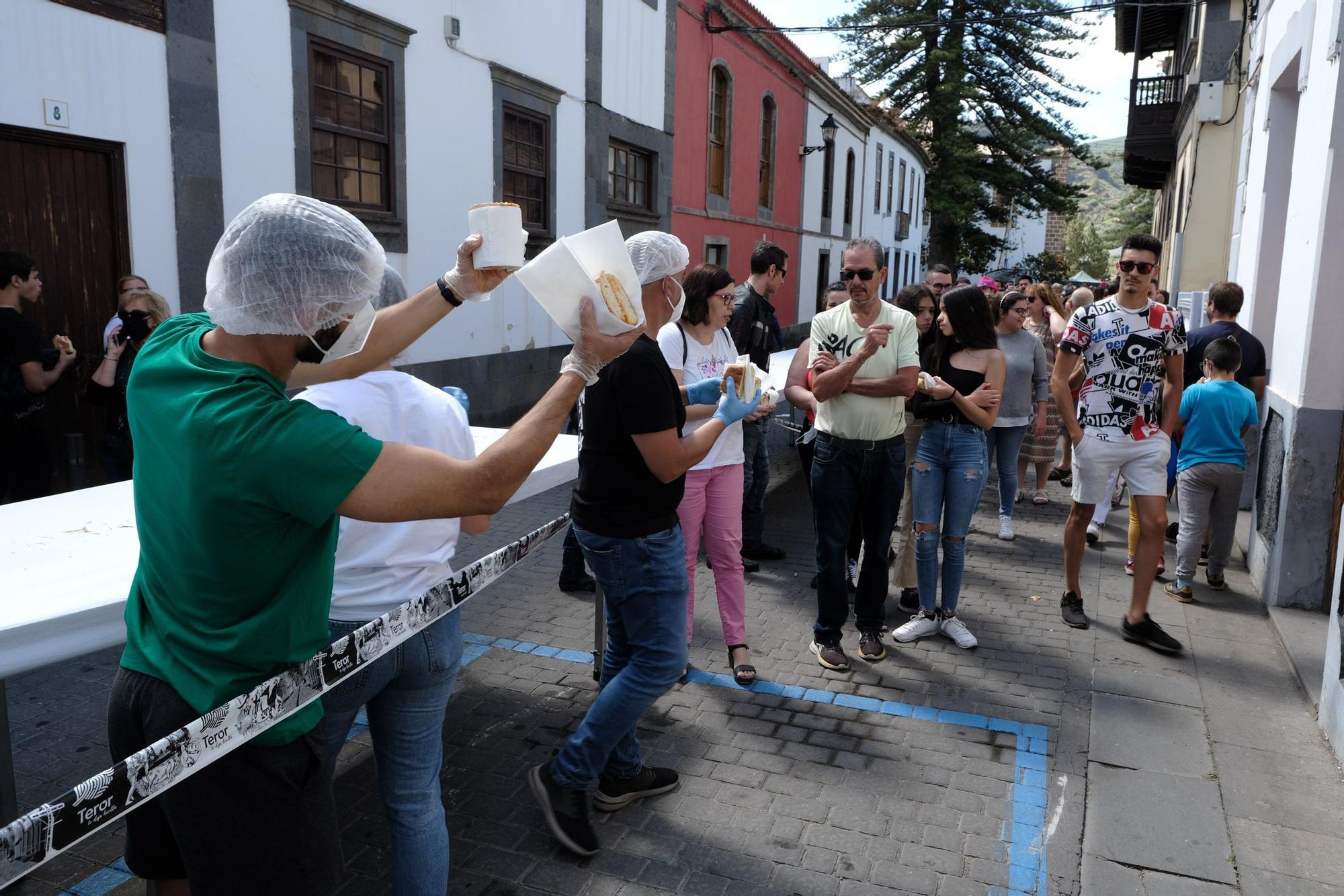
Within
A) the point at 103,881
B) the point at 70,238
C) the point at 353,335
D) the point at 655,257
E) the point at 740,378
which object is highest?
the point at 70,238

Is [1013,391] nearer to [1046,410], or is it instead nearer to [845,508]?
[1046,410]

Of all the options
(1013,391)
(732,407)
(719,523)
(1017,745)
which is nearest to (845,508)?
(719,523)

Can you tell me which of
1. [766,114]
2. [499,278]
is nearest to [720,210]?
[766,114]

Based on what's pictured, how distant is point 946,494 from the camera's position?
4.84 metres

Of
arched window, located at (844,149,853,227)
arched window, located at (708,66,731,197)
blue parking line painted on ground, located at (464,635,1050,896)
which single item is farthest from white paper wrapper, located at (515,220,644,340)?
arched window, located at (844,149,853,227)

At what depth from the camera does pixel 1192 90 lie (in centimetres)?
1631

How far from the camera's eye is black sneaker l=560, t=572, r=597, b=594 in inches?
220

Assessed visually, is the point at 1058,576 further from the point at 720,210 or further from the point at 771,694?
the point at 720,210

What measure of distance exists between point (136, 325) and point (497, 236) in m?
3.56

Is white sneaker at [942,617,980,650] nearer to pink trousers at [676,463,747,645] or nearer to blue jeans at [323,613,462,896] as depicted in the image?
pink trousers at [676,463,747,645]

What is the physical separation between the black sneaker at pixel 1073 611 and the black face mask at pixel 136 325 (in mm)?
5077

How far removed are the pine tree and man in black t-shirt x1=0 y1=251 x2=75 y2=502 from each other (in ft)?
93.0

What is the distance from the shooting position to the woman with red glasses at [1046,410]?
813 cm

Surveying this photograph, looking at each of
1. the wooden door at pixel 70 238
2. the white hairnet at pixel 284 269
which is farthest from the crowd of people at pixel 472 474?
the wooden door at pixel 70 238
